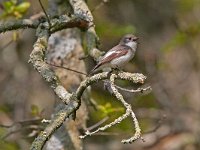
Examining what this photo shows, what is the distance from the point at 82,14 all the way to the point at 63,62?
2.65ft

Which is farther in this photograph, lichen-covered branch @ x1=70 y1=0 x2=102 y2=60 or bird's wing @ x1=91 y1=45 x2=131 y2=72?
lichen-covered branch @ x1=70 y1=0 x2=102 y2=60

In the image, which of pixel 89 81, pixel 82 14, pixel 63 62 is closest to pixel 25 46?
pixel 63 62

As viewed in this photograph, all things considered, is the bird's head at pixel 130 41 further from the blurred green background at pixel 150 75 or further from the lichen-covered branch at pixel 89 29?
the blurred green background at pixel 150 75

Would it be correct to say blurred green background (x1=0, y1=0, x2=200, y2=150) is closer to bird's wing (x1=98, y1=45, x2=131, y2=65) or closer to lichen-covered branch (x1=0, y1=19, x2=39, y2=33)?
bird's wing (x1=98, y1=45, x2=131, y2=65)

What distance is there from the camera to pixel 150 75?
1012 centimetres

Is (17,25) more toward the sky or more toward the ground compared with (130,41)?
more toward the sky

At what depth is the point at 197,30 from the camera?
32.5ft

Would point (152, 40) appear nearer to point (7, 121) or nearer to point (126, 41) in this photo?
point (7, 121)

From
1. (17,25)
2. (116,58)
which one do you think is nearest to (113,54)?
(116,58)

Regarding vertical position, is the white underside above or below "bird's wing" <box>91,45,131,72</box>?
below

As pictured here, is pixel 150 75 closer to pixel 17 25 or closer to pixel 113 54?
pixel 113 54

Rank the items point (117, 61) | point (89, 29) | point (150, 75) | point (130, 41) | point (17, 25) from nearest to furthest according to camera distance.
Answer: point (17, 25) → point (117, 61) → point (89, 29) → point (130, 41) → point (150, 75)

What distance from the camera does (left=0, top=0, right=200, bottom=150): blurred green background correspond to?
32.1 feet

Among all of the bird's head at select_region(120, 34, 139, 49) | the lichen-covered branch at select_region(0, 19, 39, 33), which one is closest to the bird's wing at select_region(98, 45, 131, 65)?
the bird's head at select_region(120, 34, 139, 49)
